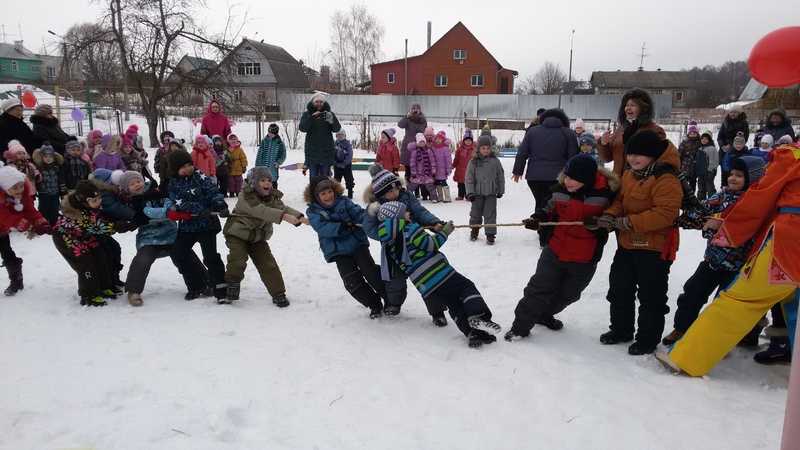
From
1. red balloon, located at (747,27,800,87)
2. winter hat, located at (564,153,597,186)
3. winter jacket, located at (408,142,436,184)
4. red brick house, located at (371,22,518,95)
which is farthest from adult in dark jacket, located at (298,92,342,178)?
red brick house, located at (371,22,518,95)

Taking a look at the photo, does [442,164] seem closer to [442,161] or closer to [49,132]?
[442,161]

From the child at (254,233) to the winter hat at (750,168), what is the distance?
381cm

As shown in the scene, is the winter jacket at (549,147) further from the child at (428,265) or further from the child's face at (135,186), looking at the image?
the child's face at (135,186)

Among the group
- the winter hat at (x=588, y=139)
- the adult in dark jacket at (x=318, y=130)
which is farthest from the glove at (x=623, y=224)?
the adult in dark jacket at (x=318, y=130)

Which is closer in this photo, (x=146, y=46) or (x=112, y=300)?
(x=112, y=300)

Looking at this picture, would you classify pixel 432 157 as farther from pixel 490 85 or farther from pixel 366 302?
pixel 490 85

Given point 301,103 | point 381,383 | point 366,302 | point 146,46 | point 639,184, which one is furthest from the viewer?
point 301,103

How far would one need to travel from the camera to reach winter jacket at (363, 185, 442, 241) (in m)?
4.57

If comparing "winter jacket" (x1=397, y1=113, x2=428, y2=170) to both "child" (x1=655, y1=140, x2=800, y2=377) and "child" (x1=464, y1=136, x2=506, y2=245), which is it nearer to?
"child" (x1=464, y1=136, x2=506, y2=245)

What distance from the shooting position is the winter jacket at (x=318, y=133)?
994 cm

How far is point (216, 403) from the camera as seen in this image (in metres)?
3.37

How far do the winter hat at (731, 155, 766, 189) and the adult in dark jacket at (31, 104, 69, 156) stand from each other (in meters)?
9.52

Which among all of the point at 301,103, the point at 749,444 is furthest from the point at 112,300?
the point at 301,103

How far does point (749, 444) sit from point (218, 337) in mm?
3788
